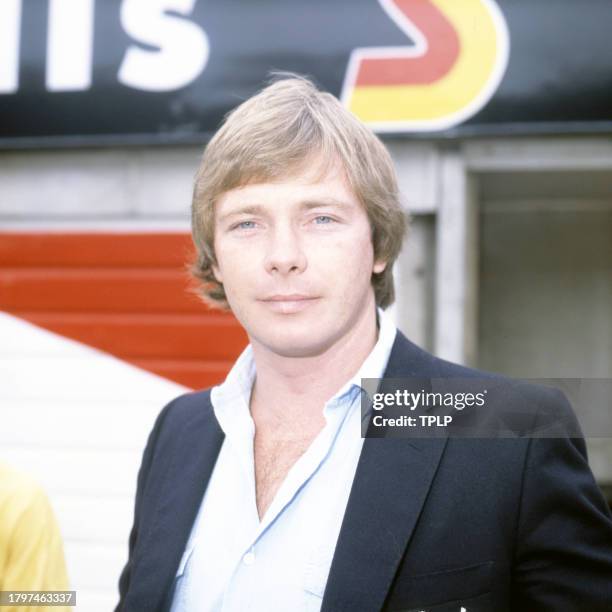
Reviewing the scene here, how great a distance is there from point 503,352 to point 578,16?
1741 mm

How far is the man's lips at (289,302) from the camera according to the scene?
121cm

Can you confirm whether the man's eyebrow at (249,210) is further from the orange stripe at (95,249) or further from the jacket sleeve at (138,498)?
the orange stripe at (95,249)

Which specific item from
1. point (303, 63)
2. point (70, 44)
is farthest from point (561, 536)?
point (70, 44)

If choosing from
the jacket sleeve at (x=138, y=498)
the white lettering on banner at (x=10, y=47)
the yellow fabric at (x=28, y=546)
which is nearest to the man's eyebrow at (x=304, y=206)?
the jacket sleeve at (x=138, y=498)

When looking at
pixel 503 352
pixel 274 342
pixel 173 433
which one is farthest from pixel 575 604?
pixel 503 352

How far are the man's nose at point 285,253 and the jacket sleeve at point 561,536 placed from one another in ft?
1.44

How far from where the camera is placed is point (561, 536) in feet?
3.59

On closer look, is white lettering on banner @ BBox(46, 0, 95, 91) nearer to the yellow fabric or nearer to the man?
the man

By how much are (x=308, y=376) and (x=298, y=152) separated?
1.20ft

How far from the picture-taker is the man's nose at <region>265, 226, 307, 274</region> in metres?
1.21

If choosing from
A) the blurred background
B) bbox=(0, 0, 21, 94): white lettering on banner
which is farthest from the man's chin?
bbox=(0, 0, 21, 94): white lettering on banner

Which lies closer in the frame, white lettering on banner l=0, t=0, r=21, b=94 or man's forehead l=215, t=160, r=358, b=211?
man's forehead l=215, t=160, r=358, b=211

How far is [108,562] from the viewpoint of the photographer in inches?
105

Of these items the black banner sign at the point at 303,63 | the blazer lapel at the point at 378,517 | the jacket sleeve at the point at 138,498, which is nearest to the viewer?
the blazer lapel at the point at 378,517
